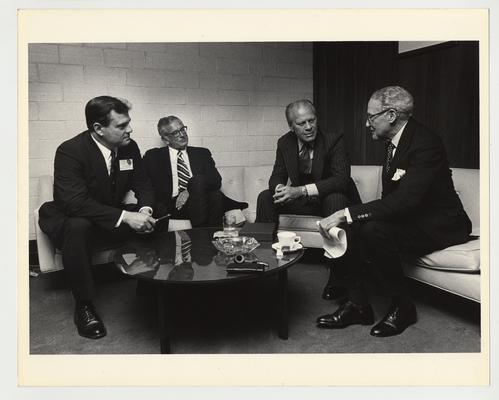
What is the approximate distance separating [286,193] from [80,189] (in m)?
1.23

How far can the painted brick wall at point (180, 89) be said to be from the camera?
3.15 m

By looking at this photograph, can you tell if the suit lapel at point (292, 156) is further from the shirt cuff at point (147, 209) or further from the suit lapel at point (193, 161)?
the shirt cuff at point (147, 209)

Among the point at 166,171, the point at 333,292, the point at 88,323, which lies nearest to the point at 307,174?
the point at 333,292

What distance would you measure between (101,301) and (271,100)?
238cm

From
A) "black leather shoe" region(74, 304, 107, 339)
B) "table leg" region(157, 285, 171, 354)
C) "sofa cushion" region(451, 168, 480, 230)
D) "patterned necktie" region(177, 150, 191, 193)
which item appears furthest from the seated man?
"sofa cushion" region(451, 168, 480, 230)

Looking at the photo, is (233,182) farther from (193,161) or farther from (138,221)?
(138,221)

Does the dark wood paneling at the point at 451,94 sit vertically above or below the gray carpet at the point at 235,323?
above

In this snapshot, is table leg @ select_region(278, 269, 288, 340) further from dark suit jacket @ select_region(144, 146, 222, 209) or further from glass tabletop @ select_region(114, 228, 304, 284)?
dark suit jacket @ select_region(144, 146, 222, 209)

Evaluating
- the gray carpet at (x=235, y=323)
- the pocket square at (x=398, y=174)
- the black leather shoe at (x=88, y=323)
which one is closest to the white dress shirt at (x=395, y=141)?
the pocket square at (x=398, y=174)

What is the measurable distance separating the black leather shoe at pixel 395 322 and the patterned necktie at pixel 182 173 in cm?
178

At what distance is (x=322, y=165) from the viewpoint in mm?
2879
